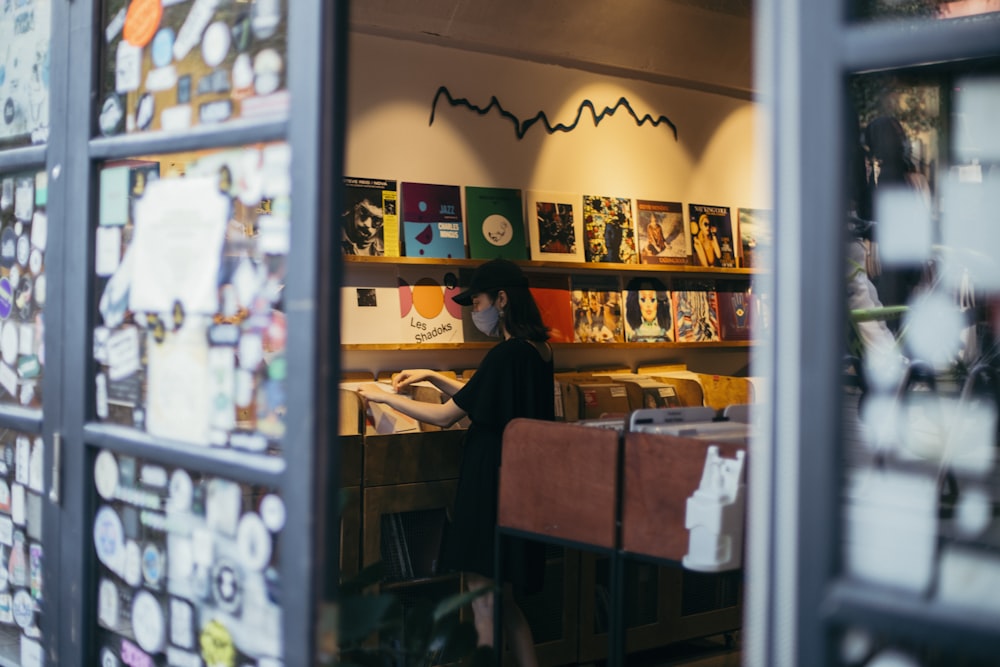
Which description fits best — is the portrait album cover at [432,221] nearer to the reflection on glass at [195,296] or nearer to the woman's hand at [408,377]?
the woman's hand at [408,377]

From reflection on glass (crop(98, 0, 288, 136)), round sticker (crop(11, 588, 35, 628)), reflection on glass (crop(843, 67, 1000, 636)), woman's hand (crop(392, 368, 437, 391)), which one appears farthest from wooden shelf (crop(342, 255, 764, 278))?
reflection on glass (crop(843, 67, 1000, 636))

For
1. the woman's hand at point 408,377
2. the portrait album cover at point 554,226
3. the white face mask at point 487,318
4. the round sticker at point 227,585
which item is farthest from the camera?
the portrait album cover at point 554,226

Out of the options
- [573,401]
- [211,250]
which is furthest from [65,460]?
[573,401]

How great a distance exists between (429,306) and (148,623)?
308cm

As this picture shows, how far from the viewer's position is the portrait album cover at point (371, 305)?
5.24 meters

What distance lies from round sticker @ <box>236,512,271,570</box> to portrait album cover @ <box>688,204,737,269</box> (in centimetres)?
489

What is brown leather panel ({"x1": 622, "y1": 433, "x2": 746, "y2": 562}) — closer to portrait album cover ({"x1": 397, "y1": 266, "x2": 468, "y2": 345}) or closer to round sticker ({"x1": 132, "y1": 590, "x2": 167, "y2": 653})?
round sticker ({"x1": 132, "y1": 590, "x2": 167, "y2": 653})

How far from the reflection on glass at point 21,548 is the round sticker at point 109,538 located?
0.37m

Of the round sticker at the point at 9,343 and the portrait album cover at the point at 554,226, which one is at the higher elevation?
the portrait album cover at the point at 554,226

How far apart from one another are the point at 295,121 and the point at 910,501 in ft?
4.00

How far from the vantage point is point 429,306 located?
5.49 m

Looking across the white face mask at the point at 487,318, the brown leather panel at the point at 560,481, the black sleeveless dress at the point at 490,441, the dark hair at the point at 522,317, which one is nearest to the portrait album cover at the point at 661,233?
the white face mask at the point at 487,318

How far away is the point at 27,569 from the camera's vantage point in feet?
10.1

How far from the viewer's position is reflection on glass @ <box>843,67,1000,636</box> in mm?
1547
